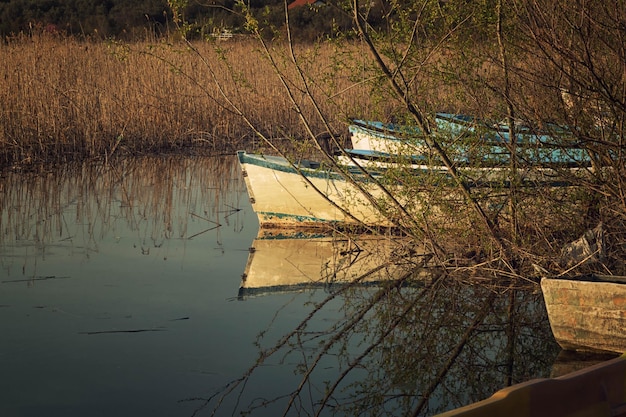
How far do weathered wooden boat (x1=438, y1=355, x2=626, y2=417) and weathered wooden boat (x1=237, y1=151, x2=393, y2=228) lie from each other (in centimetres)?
560

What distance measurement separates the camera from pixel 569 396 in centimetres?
327

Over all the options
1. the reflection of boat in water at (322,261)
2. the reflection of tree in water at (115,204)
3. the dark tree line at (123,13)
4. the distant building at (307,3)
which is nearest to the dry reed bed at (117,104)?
the reflection of tree in water at (115,204)

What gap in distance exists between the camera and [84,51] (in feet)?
48.5

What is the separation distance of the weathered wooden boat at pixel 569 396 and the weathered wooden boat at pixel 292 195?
18.4ft

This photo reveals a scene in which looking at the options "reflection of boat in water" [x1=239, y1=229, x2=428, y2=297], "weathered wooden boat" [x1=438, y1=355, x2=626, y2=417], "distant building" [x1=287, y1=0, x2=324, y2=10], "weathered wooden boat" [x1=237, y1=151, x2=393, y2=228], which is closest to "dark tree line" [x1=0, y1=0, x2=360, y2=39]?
"distant building" [x1=287, y1=0, x2=324, y2=10]

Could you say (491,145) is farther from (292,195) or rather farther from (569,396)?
(569,396)

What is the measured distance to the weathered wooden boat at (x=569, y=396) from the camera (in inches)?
119

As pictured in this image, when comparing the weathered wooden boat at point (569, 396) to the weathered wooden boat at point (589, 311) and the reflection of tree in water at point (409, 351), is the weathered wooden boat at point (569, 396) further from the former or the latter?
the weathered wooden boat at point (589, 311)

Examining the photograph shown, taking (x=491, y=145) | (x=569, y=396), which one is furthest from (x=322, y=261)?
(x=569, y=396)

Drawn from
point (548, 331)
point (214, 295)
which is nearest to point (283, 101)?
point (214, 295)

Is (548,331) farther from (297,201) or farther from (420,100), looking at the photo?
(297,201)

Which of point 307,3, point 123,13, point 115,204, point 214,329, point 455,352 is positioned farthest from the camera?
point 123,13

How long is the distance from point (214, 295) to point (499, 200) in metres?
2.22

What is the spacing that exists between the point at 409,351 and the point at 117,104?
9.17 m
